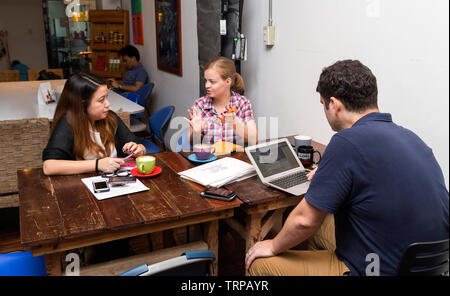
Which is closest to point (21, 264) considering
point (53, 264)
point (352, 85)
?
point (53, 264)

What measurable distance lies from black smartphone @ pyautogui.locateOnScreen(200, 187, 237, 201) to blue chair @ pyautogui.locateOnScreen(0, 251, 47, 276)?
686mm

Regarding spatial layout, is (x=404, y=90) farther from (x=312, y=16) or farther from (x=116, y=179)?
(x=116, y=179)

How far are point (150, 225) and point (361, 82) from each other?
0.92 meters

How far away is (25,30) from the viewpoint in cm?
858

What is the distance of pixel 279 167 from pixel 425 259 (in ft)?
2.80

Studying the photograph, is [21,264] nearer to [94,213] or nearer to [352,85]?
[94,213]

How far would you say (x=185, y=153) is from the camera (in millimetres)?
2201

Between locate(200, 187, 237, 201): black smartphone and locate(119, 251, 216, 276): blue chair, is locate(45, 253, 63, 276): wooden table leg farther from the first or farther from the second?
locate(200, 187, 237, 201): black smartphone

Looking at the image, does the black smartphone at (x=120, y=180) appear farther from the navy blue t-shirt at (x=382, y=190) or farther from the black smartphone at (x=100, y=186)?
the navy blue t-shirt at (x=382, y=190)

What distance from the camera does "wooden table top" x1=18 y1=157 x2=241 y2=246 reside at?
1.35m

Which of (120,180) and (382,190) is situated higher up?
(382,190)

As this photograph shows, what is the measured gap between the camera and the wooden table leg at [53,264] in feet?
4.53

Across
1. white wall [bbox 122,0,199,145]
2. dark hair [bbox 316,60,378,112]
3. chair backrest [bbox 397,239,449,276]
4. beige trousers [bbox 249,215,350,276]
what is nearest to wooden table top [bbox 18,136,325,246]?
beige trousers [bbox 249,215,350,276]

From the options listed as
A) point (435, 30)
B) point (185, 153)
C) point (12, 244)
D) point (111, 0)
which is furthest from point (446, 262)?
point (111, 0)
